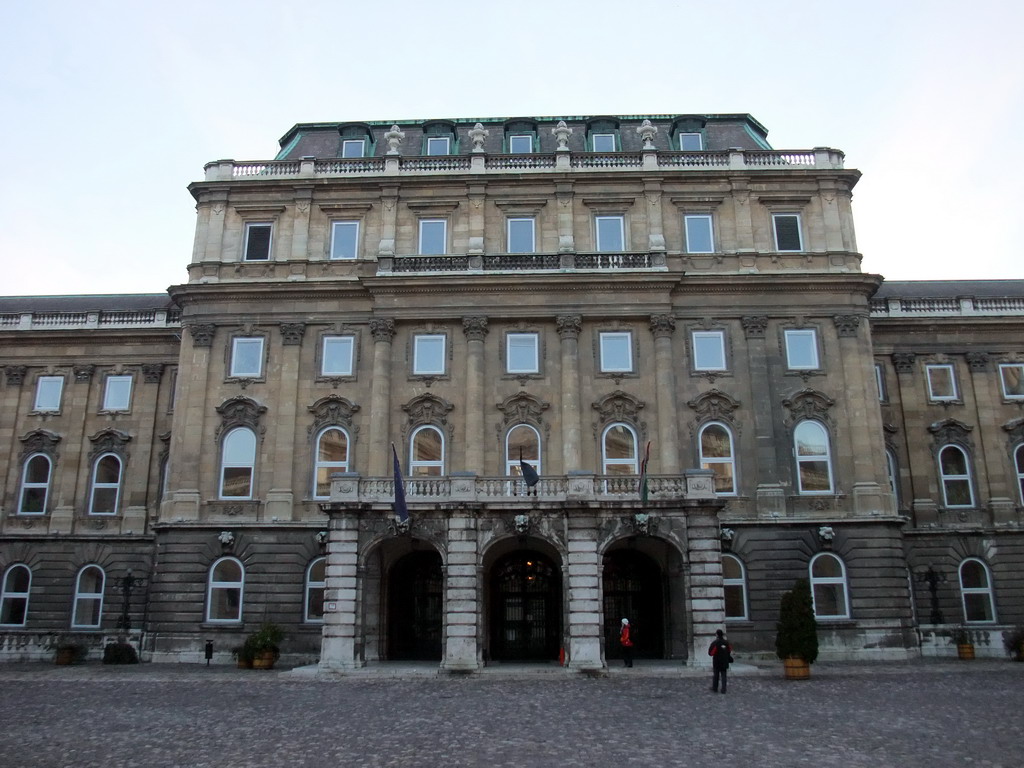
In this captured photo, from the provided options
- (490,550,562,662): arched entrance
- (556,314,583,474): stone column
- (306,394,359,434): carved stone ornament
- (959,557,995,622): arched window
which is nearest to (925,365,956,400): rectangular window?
(959,557,995,622): arched window

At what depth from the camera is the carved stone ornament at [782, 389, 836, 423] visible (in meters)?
35.9

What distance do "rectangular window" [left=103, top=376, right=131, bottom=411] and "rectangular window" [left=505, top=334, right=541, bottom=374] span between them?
724 inches

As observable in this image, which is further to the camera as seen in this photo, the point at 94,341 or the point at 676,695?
the point at 94,341

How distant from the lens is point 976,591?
3800 cm

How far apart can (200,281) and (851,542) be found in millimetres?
28571

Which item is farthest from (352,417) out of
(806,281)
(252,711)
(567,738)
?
(567,738)

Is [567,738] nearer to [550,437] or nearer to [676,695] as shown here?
[676,695]

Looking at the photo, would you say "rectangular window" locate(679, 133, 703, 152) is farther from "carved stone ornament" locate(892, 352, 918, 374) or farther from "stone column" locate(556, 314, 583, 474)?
"carved stone ornament" locate(892, 352, 918, 374)

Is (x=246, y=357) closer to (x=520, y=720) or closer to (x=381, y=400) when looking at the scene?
(x=381, y=400)

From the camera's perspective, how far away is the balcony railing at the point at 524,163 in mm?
39156

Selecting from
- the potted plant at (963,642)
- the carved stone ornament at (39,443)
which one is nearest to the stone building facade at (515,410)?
the carved stone ornament at (39,443)

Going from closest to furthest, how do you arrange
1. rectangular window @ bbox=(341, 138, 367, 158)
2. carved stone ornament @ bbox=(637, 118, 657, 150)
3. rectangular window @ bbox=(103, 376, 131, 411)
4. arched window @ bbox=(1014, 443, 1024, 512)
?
arched window @ bbox=(1014, 443, 1024, 512) → carved stone ornament @ bbox=(637, 118, 657, 150) → rectangular window @ bbox=(103, 376, 131, 411) → rectangular window @ bbox=(341, 138, 367, 158)

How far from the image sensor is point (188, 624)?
34250mm

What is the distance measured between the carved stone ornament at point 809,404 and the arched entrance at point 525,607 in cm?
1157
